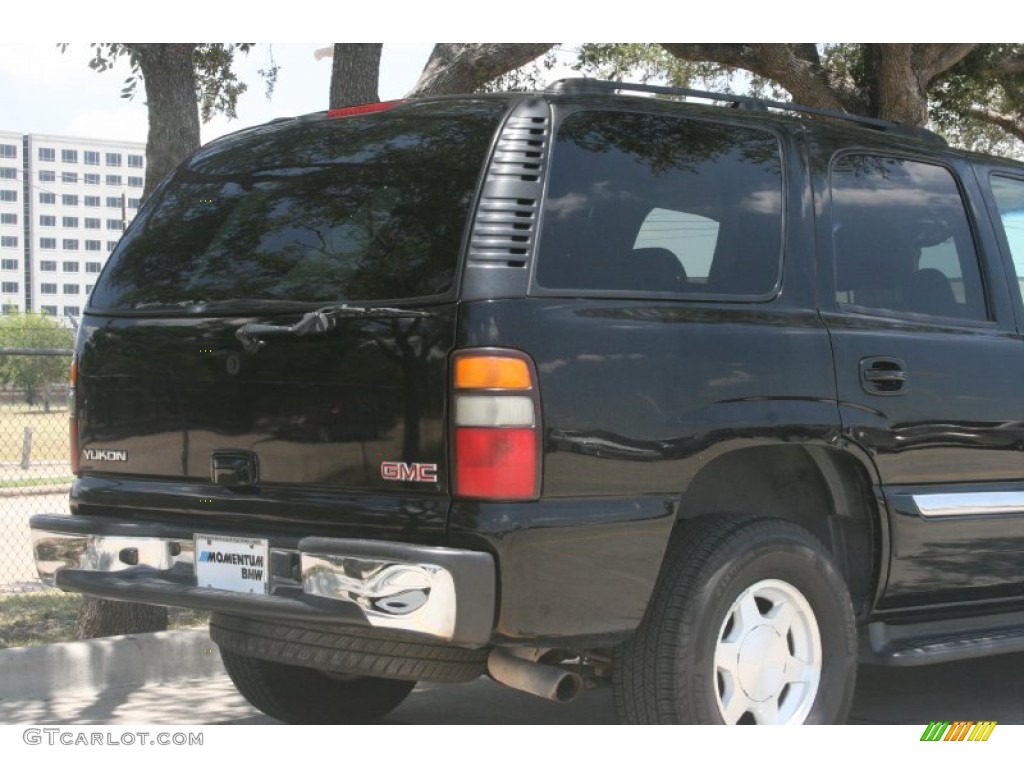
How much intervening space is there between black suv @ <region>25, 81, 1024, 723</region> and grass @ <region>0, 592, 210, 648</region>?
2436 millimetres

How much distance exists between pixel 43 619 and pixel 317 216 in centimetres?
424

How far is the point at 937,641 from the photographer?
477 centimetres

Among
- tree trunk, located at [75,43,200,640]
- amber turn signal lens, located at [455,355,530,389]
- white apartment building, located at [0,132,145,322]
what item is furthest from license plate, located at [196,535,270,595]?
white apartment building, located at [0,132,145,322]

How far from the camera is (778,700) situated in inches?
174

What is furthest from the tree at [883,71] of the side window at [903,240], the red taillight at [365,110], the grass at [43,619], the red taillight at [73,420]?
the red taillight at [73,420]

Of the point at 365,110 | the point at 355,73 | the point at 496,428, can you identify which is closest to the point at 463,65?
the point at 355,73

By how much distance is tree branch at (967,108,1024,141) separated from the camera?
15.2m

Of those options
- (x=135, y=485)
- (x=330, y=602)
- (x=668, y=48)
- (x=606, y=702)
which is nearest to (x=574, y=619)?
(x=330, y=602)

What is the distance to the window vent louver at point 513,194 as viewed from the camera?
3.93m

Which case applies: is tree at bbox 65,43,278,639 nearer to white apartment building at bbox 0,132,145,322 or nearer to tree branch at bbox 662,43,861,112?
tree branch at bbox 662,43,861,112

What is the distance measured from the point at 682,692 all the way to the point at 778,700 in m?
0.50

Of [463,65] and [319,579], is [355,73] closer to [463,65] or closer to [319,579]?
[463,65]

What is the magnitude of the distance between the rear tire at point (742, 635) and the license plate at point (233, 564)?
1049 mm

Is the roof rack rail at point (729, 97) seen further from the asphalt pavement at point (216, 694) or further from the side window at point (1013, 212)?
the asphalt pavement at point (216, 694)
